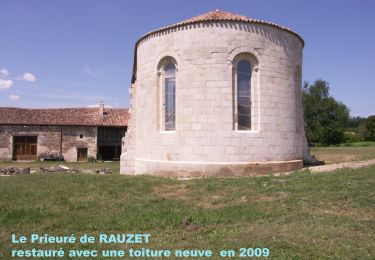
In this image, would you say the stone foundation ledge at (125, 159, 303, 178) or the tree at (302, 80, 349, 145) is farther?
the tree at (302, 80, 349, 145)

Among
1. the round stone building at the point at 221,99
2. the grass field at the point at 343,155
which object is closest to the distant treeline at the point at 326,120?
the grass field at the point at 343,155

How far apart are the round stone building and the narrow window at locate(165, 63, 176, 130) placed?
0.13ft

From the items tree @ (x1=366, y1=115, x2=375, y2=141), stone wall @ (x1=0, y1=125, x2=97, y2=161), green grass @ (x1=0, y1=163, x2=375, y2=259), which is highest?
tree @ (x1=366, y1=115, x2=375, y2=141)

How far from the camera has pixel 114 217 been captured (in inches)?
288

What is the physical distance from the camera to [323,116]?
62812 mm

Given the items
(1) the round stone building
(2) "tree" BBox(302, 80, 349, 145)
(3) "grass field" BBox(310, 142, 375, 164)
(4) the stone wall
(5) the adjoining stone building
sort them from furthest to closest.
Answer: (2) "tree" BBox(302, 80, 349, 145), (5) the adjoining stone building, (4) the stone wall, (3) "grass field" BBox(310, 142, 375, 164), (1) the round stone building

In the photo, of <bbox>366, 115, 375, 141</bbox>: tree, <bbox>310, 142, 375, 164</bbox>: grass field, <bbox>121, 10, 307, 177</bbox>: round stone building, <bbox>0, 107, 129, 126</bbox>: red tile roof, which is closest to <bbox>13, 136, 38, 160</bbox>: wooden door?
<bbox>0, 107, 129, 126</bbox>: red tile roof

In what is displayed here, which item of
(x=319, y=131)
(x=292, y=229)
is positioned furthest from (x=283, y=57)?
(x=319, y=131)

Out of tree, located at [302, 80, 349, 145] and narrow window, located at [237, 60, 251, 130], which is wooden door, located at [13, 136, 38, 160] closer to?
narrow window, located at [237, 60, 251, 130]

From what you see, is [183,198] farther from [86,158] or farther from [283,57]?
[86,158]

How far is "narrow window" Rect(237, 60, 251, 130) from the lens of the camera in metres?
13.0

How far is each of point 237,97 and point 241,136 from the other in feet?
4.97

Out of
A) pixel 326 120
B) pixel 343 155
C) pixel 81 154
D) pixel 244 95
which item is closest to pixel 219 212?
pixel 244 95

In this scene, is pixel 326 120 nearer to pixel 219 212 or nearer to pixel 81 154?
pixel 81 154
